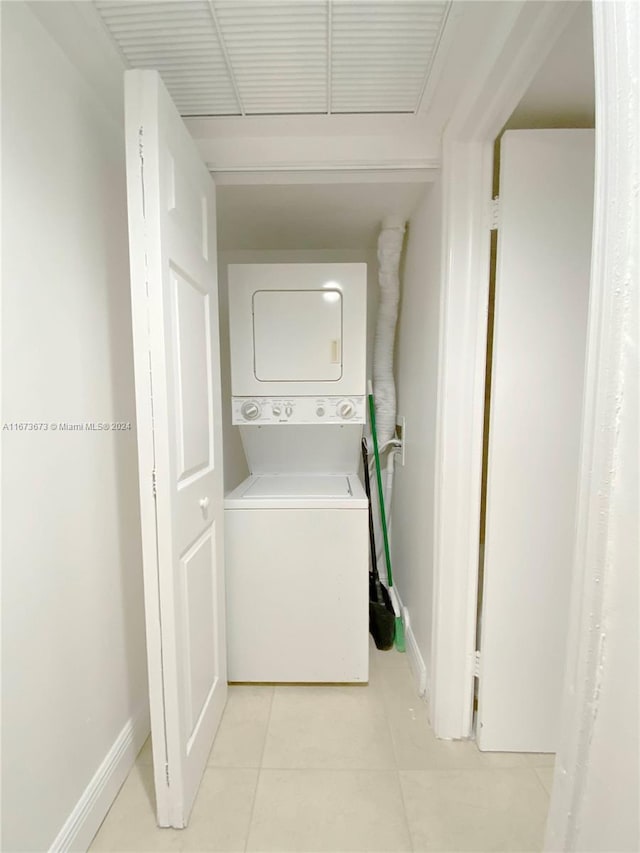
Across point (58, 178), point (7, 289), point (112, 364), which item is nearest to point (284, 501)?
point (112, 364)

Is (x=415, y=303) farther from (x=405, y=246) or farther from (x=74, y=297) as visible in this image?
(x=74, y=297)

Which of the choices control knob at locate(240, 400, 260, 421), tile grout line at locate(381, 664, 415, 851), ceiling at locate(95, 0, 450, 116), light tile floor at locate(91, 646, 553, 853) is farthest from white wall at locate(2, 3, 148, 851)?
tile grout line at locate(381, 664, 415, 851)

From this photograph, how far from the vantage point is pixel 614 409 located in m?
0.52

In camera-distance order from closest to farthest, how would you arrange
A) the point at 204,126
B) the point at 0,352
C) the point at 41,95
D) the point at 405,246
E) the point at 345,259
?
the point at 0,352
the point at 41,95
the point at 204,126
the point at 405,246
the point at 345,259

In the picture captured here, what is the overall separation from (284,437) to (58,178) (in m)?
1.49

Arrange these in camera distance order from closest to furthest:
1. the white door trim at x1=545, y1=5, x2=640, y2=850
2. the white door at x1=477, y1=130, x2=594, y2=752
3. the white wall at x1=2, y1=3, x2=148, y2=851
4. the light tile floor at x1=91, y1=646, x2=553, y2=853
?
the white door trim at x1=545, y1=5, x2=640, y2=850 < the white wall at x1=2, y1=3, x2=148, y2=851 < the light tile floor at x1=91, y1=646, x2=553, y2=853 < the white door at x1=477, y1=130, x2=594, y2=752

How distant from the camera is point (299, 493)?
1.90 metres

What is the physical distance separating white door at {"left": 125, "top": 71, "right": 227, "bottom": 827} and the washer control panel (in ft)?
1.66

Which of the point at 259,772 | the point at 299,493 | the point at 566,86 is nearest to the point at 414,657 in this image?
the point at 259,772

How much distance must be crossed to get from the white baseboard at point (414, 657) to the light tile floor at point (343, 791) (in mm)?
99

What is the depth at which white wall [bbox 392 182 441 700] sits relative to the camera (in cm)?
163

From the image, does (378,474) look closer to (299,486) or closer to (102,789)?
(299,486)

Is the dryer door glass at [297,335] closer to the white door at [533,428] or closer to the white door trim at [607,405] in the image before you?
the white door at [533,428]

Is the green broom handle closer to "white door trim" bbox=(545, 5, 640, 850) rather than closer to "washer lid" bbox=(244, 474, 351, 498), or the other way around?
"washer lid" bbox=(244, 474, 351, 498)
